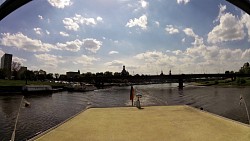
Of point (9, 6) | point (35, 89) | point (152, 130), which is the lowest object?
point (152, 130)

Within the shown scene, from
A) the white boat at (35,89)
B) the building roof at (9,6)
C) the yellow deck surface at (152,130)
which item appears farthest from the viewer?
the white boat at (35,89)

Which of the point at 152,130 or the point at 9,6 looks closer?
the point at 9,6

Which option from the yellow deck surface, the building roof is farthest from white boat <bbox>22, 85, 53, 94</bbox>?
the building roof

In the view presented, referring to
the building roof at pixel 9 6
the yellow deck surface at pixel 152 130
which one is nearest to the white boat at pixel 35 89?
the yellow deck surface at pixel 152 130

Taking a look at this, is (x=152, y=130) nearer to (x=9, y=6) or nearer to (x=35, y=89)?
(x=9, y=6)

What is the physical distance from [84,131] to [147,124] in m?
5.44

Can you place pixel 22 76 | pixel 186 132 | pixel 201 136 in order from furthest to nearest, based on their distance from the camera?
pixel 22 76 < pixel 186 132 < pixel 201 136

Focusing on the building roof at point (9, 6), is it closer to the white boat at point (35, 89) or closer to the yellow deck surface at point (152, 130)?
the yellow deck surface at point (152, 130)

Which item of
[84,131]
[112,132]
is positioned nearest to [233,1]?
[112,132]

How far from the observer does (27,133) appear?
3506 cm

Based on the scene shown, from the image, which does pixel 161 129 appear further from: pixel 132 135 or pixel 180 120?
pixel 180 120

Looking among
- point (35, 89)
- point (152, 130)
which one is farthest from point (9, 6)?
point (35, 89)

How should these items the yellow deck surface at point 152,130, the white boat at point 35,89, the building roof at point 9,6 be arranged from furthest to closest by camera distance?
the white boat at point 35,89
the yellow deck surface at point 152,130
the building roof at point 9,6

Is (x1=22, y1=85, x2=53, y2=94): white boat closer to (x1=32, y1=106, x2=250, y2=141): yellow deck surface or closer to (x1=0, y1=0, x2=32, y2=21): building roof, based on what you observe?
(x1=32, y1=106, x2=250, y2=141): yellow deck surface
